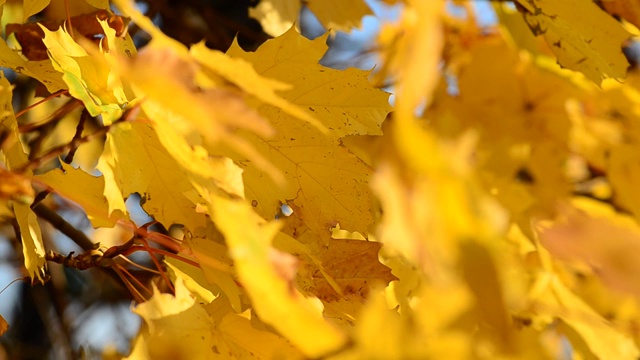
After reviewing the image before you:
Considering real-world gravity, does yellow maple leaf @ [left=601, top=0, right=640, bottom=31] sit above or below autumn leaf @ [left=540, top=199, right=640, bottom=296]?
below

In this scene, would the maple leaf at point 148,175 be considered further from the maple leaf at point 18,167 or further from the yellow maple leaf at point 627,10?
the yellow maple leaf at point 627,10

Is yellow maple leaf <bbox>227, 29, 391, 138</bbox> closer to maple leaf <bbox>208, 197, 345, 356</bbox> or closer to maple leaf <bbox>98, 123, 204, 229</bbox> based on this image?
maple leaf <bbox>98, 123, 204, 229</bbox>

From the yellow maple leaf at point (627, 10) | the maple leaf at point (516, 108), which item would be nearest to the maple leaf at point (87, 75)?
the yellow maple leaf at point (627, 10)

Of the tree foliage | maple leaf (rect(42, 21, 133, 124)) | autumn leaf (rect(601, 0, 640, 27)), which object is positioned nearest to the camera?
the tree foliage

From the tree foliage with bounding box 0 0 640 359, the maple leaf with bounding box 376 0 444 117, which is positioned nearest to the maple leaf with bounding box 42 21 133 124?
the tree foliage with bounding box 0 0 640 359

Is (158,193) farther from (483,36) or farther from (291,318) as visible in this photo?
(483,36)

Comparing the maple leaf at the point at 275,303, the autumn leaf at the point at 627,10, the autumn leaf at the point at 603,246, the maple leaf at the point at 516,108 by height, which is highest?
the autumn leaf at the point at 603,246

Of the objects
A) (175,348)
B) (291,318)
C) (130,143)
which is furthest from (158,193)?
(291,318)
